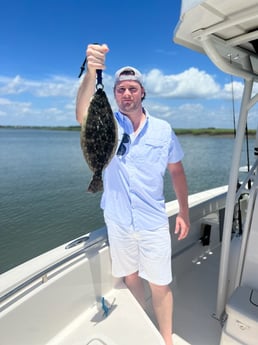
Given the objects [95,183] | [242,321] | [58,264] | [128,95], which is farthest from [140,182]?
[242,321]

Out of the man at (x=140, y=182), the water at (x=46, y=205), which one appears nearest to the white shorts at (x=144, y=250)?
the man at (x=140, y=182)

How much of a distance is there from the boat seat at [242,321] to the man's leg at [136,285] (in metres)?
0.57

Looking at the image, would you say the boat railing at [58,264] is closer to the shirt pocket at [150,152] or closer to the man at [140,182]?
the man at [140,182]

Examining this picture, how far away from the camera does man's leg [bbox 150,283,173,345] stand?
5.90 ft

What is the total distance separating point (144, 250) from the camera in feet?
5.69

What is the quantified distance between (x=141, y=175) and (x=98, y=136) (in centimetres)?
44

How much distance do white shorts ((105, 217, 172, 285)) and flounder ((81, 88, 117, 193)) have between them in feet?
1.56

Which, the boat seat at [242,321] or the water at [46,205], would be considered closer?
the boat seat at [242,321]

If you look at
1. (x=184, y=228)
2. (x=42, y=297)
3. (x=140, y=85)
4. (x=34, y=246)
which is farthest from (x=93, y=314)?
(x=34, y=246)

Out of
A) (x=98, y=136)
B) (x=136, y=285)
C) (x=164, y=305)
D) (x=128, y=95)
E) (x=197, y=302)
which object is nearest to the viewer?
(x=98, y=136)

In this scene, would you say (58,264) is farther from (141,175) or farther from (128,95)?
(128,95)

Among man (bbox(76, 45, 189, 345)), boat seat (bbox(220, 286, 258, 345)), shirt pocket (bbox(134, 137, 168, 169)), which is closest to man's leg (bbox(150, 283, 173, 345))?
man (bbox(76, 45, 189, 345))

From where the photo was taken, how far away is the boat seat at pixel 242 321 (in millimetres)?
1668

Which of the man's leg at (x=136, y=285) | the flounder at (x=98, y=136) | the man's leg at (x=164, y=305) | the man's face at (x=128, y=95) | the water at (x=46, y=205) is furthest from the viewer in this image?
the water at (x=46, y=205)
